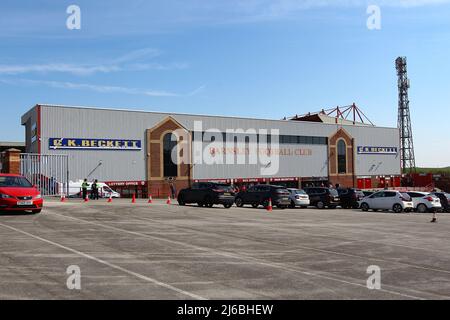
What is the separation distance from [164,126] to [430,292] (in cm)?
4586

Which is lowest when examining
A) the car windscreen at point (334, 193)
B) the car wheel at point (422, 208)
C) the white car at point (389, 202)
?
the car wheel at point (422, 208)

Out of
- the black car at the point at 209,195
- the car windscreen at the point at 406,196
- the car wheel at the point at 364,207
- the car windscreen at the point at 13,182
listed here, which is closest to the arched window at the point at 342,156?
the car wheel at the point at 364,207

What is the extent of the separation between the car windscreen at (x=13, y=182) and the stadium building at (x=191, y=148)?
998 inches

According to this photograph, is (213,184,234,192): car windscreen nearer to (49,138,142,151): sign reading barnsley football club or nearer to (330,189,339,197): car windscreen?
(330,189,339,197): car windscreen

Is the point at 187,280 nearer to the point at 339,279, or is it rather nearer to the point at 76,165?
the point at 339,279

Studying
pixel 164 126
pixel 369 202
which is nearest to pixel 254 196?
pixel 369 202

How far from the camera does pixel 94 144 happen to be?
46.5 metres

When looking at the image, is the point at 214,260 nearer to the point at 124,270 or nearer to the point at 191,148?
the point at 124,270

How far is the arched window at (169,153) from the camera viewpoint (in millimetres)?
51719

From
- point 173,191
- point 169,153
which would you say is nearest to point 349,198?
point 173,191

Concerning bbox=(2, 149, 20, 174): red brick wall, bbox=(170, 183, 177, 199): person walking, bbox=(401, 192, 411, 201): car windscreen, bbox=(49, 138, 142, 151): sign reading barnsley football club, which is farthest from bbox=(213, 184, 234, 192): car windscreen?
bbox=(49, 138, 142, 151): sign reading barnsley football club

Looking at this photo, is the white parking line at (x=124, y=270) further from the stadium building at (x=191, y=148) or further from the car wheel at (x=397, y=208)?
the stadium building at (x=191, y=148)

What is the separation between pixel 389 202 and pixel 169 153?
91.0 ft

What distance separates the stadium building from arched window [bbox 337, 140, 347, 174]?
146 millimetres
